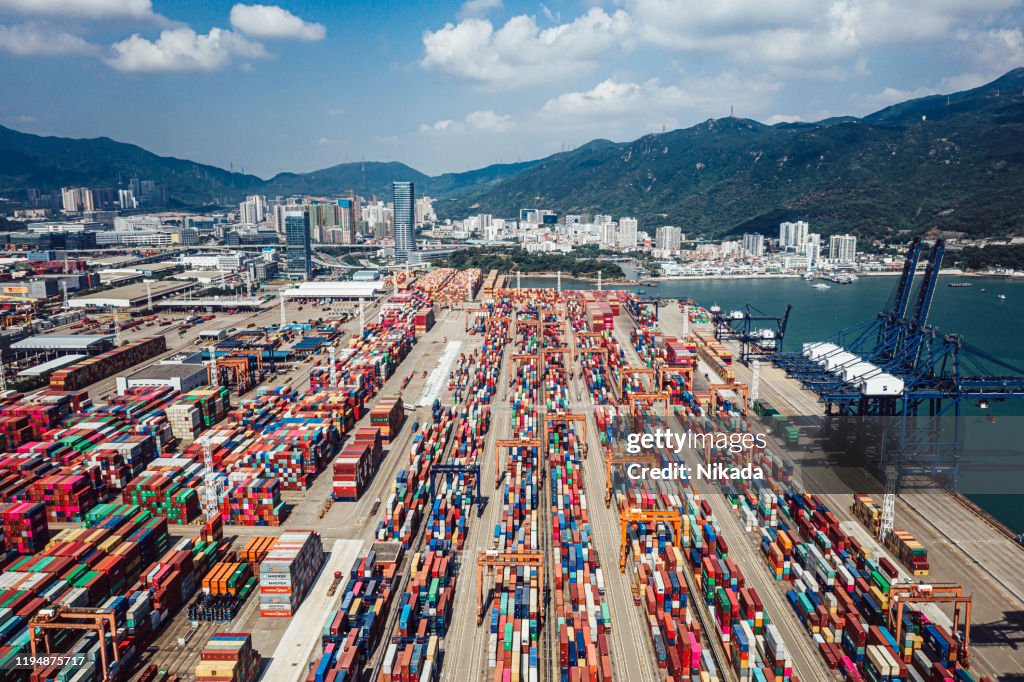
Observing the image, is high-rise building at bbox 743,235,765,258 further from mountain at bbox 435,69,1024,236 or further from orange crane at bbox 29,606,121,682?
orange crane at bbox 29,606,121,682

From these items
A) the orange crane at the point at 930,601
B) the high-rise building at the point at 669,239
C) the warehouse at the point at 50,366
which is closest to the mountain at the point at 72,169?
the high-rise building at the point at 669,239

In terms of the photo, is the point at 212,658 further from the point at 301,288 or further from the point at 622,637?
the point at 301,288

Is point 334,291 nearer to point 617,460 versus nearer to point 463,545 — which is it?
point 617,460

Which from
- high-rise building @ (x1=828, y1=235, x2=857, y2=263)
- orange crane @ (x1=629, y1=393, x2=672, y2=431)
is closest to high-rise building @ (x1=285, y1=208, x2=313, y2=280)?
orange crane @ (x1=629, y1=393, x2=672, y2=431)

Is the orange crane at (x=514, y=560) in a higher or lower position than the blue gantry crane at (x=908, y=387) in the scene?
lower

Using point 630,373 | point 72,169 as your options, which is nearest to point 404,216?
point 630,373

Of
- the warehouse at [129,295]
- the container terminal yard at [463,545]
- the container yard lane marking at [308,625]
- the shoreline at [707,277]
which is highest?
the shoreline at [707,277]

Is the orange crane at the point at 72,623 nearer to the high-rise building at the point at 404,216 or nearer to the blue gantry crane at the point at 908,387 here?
the blue gantry crane at the point at 908,387
